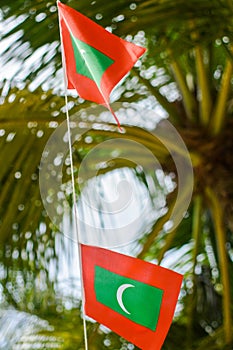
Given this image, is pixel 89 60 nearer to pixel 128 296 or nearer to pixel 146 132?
pixel 128 296

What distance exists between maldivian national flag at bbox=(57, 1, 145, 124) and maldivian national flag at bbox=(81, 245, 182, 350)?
1.30 ft

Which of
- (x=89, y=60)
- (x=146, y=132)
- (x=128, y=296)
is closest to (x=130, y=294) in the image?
(x=128, y=296)

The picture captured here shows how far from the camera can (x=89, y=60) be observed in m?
2.22

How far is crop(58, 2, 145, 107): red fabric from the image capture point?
7.18ft

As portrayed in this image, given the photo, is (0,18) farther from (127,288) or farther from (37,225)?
(127,288)

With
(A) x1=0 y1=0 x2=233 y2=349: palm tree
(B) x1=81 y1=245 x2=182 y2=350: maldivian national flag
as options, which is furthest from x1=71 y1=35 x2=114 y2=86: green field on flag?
(A) x1=0 y1=0 x2=233 y2=349: palm tree

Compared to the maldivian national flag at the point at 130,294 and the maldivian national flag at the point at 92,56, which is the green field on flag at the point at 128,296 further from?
the maldivian national flag at the point at 92,56

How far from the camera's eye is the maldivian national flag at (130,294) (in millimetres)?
2166

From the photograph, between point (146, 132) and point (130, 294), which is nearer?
point (130, 294)

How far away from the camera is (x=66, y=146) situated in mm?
3312

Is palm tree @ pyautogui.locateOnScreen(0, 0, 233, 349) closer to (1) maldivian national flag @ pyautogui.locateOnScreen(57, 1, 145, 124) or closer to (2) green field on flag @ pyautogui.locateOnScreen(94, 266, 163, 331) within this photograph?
(1) maldivian national flag @ pyautogui.locateOnScreen(57, 1, 145, 124)

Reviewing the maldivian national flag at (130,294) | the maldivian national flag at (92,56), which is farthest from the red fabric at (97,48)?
the maldivian national flag at (130,294)

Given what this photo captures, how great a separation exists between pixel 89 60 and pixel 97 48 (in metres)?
0.04

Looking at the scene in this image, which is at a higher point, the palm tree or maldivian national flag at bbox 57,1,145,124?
maldivian national flag at bbox 57,1,145,124
